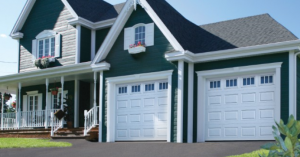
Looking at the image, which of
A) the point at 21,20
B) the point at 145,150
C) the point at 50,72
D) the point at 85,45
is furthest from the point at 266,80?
the point at 21,20

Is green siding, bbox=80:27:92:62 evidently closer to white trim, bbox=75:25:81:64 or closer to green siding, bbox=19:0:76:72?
white trim, bbox=75:25:81:64

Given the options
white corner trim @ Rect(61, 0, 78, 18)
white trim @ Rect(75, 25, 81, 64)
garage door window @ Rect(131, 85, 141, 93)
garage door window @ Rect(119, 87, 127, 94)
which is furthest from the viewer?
white corner trim @ Rect(61, 0, 78, 18)

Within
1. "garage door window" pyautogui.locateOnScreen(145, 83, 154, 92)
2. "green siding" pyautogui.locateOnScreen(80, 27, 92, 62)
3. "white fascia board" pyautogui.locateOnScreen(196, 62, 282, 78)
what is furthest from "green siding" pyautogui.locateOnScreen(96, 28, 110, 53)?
"white fascia board" pyautogui.locateOnScreen(196, 62, 282, 78)

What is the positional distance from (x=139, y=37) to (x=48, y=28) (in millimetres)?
7080

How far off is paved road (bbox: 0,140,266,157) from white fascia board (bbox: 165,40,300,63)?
3.03m

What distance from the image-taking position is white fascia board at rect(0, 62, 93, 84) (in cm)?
1828

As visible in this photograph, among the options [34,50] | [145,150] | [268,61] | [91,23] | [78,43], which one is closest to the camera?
[145,150]

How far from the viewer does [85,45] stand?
20375mm

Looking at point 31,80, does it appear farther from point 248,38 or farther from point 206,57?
point 248,38

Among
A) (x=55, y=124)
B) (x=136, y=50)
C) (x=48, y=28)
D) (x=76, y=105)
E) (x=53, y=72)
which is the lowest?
(x=55, y=124)

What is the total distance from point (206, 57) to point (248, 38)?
1.76 metres

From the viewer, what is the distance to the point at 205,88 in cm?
1523

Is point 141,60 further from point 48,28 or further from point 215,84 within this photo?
point 48,28

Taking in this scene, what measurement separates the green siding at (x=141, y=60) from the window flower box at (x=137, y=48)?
0.59ft
